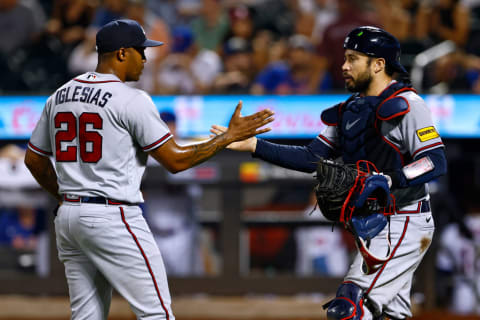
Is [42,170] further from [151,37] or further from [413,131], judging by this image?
[151,37]

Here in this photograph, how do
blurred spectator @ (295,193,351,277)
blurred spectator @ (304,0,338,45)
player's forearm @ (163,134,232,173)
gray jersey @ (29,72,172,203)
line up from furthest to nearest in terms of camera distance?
blurred spectator @ (304,0,338,45), blurred spectator @ (295,193,351,277), player's forearm @ (163,134,232,173), gray jersey @ (29,72,172,203)

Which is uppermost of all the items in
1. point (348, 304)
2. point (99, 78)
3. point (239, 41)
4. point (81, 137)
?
point (239, 41)

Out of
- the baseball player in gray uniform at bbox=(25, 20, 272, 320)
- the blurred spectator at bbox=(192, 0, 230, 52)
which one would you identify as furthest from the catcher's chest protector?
the blurred spectator at bbox=(192, 0, 230, 52)

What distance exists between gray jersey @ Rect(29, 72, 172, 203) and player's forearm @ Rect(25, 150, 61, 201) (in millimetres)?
327

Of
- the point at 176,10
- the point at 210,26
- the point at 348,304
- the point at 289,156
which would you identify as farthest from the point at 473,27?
the point at 348,304

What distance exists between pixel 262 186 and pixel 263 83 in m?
1.20

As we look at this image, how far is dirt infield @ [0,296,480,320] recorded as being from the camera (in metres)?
7.41

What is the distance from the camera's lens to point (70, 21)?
910cm

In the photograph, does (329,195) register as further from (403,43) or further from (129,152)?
(403,43)

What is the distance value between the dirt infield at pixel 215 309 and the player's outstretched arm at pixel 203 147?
3.88 m

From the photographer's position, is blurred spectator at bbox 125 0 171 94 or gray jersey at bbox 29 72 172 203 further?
blurred spectator at bbox 125 0 171 94

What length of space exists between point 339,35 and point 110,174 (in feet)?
17.0

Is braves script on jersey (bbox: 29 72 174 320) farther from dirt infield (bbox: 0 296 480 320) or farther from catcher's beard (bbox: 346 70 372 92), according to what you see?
dirt infield (bbox: 0 296 480 320)

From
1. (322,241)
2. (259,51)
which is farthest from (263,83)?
(322,241)
